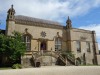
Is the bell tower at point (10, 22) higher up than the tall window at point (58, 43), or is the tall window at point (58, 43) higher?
the bell tower at point (10, 22)

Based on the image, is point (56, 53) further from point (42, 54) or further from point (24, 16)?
point (24, 16)

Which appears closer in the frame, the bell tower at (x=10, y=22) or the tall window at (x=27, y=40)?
the bell tower at (x=10, y=22)

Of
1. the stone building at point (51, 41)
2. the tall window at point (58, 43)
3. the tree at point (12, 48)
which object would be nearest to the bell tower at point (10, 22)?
the stone building at point (51, 41)

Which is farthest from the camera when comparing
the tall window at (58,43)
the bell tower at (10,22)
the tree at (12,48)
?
the tall window at (58,43)

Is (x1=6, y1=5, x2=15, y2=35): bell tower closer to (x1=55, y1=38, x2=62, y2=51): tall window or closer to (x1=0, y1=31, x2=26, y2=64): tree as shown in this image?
(x1=0, y1=31, x2=26, y2=64): tree

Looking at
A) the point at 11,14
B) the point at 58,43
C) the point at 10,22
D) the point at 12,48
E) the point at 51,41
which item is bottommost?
the point at 12,48

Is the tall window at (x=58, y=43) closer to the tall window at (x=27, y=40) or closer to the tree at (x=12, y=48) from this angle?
the tall window at (x=27, y=40)

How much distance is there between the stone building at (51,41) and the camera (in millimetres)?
24094

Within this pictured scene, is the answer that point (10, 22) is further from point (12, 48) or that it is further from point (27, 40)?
point (12, 48)

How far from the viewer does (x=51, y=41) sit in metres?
28.2

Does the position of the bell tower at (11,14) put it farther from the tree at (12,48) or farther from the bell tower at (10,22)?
the tree at (12,48)

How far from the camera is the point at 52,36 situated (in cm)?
2864

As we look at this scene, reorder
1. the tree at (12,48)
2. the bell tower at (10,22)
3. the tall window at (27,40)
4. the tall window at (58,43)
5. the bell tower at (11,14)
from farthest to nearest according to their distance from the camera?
the tall window at (58,43) → the tall window at (27,40) → the bell tower at (11,14) → the bell tower at (10,22) → the tree at (12,48)

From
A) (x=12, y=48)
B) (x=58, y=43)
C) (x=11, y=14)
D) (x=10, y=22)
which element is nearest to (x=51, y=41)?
(x=58, y=43)
